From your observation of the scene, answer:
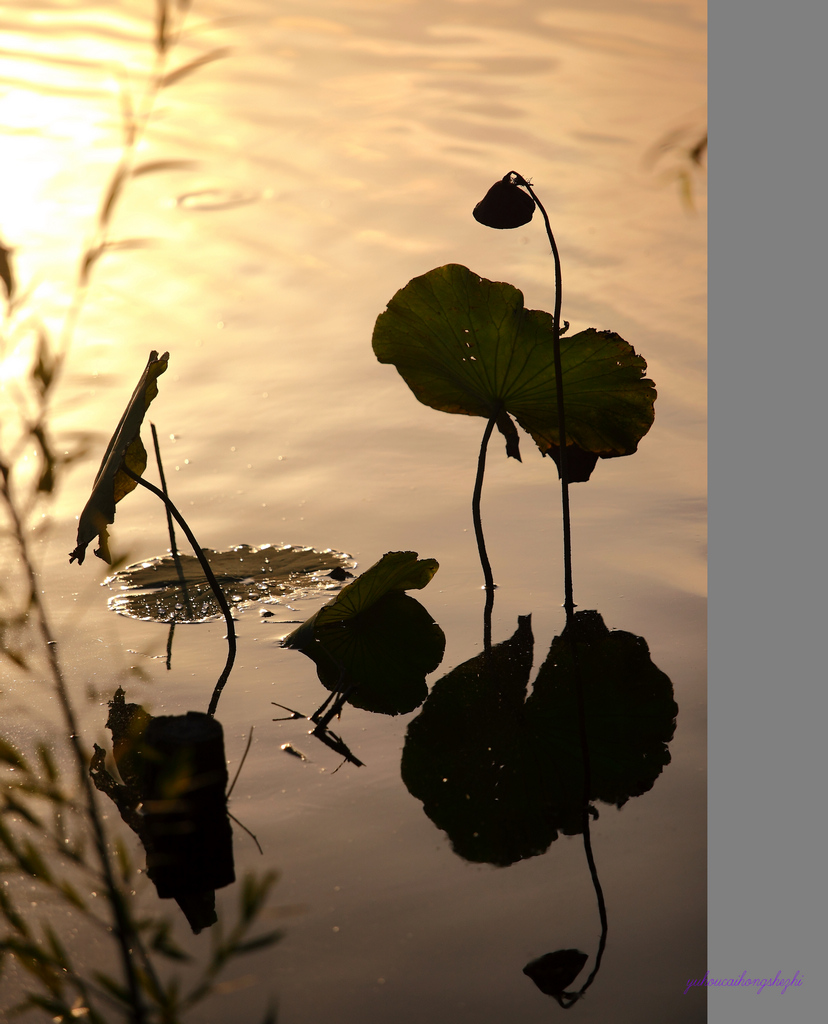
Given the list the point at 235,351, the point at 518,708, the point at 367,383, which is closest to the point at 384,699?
the point at 518,708

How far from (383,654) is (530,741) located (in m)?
0.40

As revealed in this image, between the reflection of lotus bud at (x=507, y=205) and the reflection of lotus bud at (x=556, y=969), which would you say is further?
the reflection of lotus bud at (x=507, y=205)

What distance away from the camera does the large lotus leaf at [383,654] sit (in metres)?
1.72

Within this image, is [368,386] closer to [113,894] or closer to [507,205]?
[507,205]

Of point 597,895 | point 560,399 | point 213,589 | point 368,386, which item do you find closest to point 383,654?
point 213,589

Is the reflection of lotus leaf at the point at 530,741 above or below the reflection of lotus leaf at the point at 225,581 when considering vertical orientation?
above

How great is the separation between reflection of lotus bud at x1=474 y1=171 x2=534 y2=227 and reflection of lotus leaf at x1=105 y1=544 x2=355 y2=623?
0.84 metres

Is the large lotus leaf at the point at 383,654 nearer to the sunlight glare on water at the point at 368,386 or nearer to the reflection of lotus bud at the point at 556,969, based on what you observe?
the sunlight glare on water at the point at 368,386

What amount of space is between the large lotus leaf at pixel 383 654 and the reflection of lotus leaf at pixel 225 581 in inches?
5.6

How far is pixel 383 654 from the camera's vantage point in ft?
6.09

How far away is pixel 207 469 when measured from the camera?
2.68 m

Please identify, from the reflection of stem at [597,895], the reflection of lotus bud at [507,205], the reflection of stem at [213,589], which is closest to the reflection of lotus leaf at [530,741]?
the reflection of stem at [597,895]

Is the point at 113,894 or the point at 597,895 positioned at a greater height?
the point at 113,894

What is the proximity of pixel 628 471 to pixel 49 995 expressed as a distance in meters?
2.00
